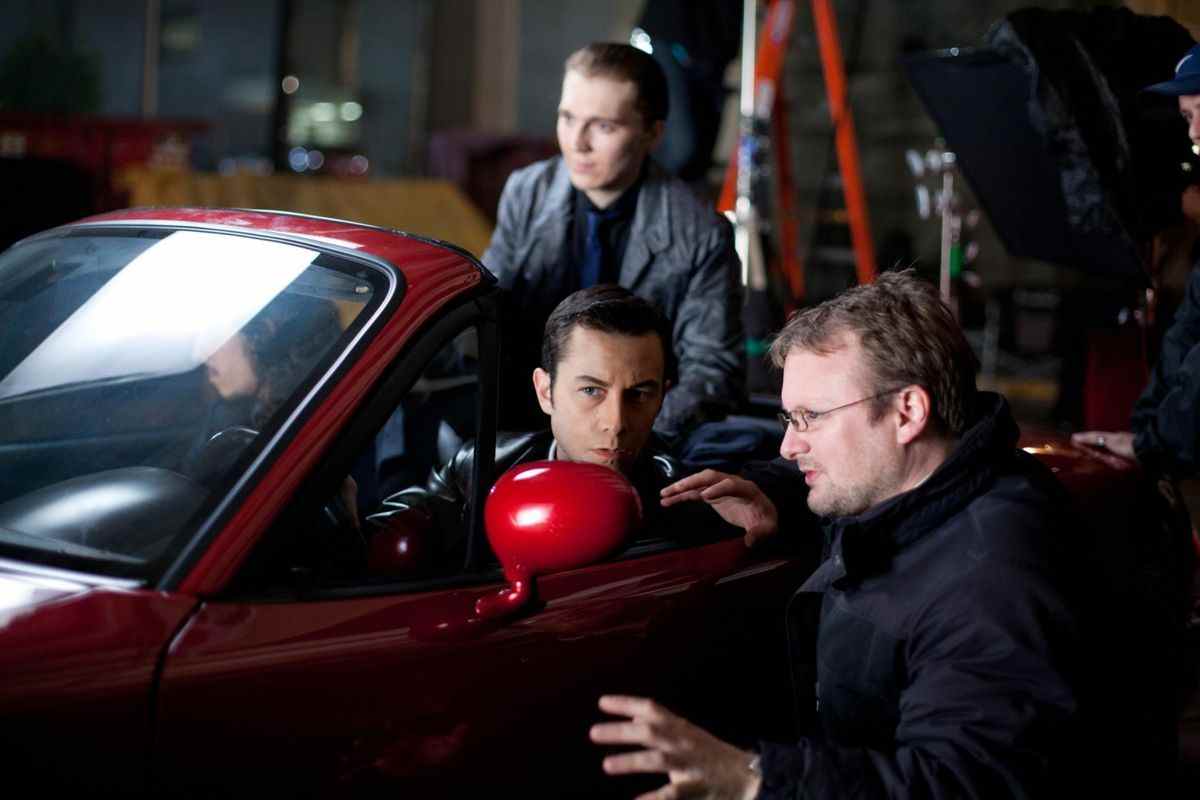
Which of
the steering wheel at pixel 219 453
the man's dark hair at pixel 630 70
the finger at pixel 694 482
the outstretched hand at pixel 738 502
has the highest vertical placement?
the man's dark hair at pixel 630 70

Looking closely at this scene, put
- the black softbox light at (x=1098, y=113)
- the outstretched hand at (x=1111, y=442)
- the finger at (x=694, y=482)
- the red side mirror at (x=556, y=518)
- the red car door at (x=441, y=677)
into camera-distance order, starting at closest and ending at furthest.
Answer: the red car door at (x=441, y=677) → the red side mirror at (x=556, y=518) → the finger at (x=694, y=482) → the outstretched hand at (x=1111, y=442) → the black softbox light at (x=1098, y=113)

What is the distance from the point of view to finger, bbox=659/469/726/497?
93.7 inches

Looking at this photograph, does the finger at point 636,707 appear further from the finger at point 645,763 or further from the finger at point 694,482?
the finger at point 694,482

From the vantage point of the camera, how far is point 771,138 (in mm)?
9164

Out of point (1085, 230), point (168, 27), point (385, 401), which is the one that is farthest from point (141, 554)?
point (168, 27)

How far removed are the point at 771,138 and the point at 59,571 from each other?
306 inches

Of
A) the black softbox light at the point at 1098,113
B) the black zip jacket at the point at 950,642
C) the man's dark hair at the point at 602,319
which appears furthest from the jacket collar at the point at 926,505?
the black softbox light at the point at 1098,113

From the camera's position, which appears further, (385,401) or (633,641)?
(633,641)

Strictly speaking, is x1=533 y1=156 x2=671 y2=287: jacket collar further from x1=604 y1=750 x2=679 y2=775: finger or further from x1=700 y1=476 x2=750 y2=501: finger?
x1=604 y1=750 x2=679 y2=775: finger

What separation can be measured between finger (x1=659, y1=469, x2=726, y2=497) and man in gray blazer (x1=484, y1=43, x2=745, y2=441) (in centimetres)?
104

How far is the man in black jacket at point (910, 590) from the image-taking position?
1.79 m

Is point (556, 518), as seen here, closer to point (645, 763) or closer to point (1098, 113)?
point (645, 763)

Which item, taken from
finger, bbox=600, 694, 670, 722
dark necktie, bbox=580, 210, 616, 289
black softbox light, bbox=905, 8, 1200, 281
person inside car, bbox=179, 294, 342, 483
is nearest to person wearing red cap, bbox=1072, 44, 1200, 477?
black softbox light, bbox=905, 8, 1200, 281

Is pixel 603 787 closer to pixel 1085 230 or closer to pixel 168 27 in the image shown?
pixel 1085 230
